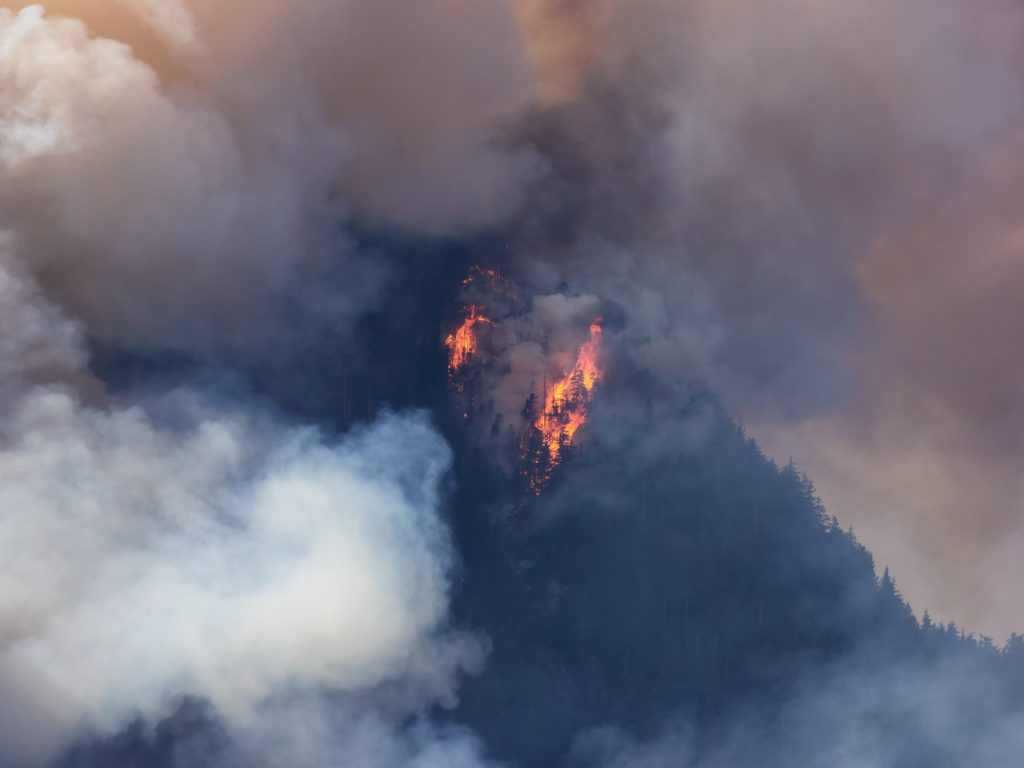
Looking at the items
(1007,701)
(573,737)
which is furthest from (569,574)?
(1007,701)

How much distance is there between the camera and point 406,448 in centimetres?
16512

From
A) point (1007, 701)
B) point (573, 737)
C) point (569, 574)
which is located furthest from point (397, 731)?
point (1007, 701)

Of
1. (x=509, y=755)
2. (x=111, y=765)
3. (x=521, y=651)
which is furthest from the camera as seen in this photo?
(x=521, y=651)

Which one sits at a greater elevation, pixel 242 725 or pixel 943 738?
pixel 943 738

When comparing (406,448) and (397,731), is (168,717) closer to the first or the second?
(397,731)

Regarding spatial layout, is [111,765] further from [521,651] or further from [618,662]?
[618,662]

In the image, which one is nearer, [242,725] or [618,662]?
[242,725]

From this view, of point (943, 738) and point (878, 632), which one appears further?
point (878, 632)

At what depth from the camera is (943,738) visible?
183 meters

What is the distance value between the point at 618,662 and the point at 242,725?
199 feet

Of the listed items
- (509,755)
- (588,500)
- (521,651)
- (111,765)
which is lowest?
(111,765)

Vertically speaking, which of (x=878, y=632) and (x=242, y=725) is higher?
(x=878, y=632)

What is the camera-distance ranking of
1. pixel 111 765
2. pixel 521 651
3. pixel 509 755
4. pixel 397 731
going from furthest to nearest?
pixel 521 651
pixel 509 755
pixel 397 731
pixel 111 765

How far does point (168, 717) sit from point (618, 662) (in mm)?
67387
